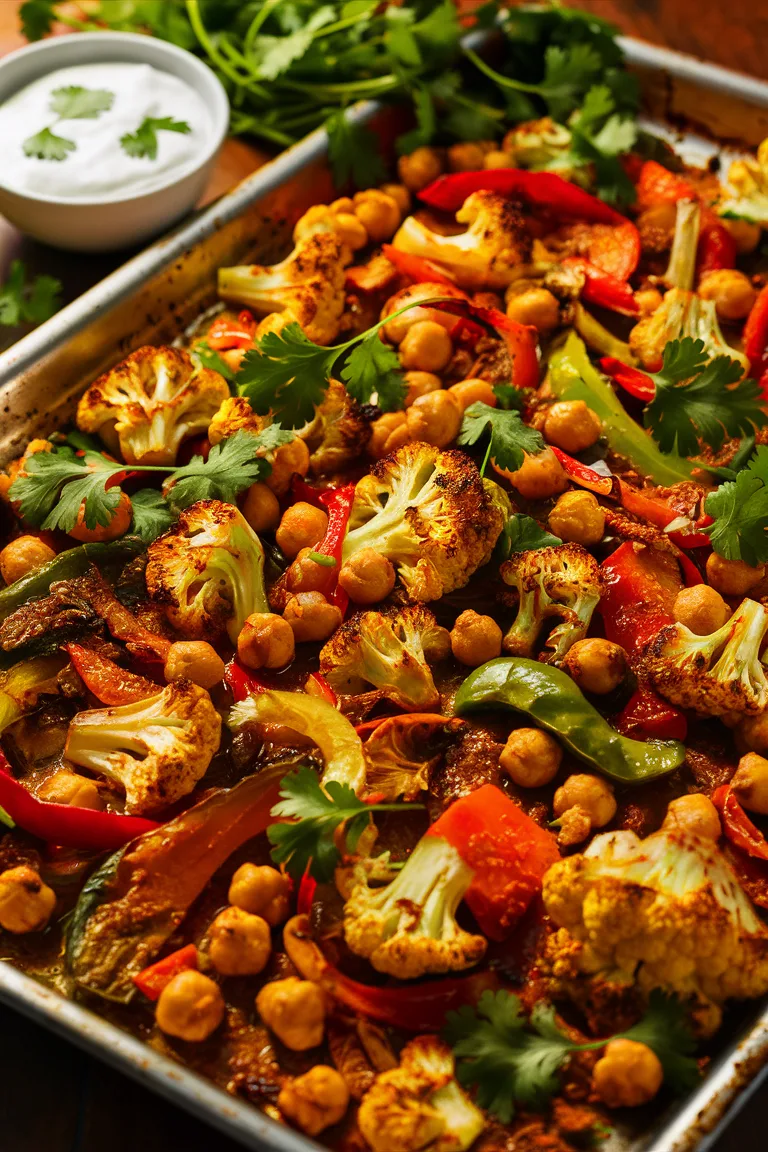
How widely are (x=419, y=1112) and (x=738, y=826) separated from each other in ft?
3.37

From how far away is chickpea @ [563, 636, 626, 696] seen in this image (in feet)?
10.1

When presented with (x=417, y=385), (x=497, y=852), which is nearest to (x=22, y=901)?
(x=497, y=852)

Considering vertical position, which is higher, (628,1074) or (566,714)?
(566,714)

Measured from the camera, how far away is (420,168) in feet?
14.5

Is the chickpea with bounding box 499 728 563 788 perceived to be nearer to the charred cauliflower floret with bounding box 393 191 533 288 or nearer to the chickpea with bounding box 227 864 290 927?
the chickpea with bounding box 227 864 290 927

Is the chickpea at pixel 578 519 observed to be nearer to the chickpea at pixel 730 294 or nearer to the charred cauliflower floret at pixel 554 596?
the charred cauliflower floret at pixel 554 596

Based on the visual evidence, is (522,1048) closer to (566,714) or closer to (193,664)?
(566,714)

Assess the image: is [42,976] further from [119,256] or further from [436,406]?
[119,256]

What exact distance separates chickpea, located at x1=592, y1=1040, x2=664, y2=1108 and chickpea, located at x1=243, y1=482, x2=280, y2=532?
5.64 ft

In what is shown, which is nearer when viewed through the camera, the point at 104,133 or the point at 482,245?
the point at 482,245

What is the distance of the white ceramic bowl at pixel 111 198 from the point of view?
4.00 metres

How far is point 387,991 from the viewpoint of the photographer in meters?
2.59

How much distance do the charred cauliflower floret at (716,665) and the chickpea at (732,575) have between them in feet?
0.46


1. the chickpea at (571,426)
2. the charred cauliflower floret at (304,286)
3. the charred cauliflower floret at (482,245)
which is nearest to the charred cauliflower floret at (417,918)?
the chickpea at (571,426)
